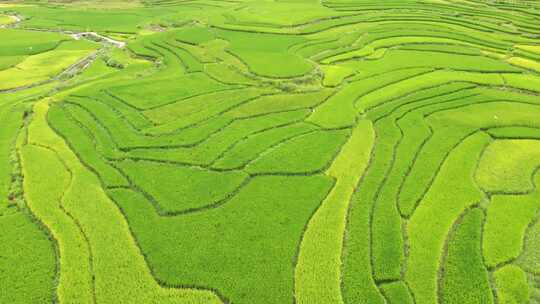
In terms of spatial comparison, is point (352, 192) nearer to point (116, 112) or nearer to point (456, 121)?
point (456, 121)

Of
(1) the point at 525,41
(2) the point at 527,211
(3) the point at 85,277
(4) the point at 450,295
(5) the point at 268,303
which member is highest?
(1) the point at 525,41

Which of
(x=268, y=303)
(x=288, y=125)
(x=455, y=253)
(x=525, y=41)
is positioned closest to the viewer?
(x=268, y=303)

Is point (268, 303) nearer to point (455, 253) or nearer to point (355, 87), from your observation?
point (455, 253)

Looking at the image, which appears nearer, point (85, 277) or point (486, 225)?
point (85, 277)

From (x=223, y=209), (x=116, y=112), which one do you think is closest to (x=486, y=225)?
(x=223, y=209)

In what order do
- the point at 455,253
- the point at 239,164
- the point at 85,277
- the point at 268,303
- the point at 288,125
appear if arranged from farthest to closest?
the point at 288,125 < the point at 239,164 < the point at 455,253 < the point at 85,277 < the point at 268,303

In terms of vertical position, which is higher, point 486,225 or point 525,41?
point 525,41

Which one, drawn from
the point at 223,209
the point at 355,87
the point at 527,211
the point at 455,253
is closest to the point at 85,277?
the point at 223,209
